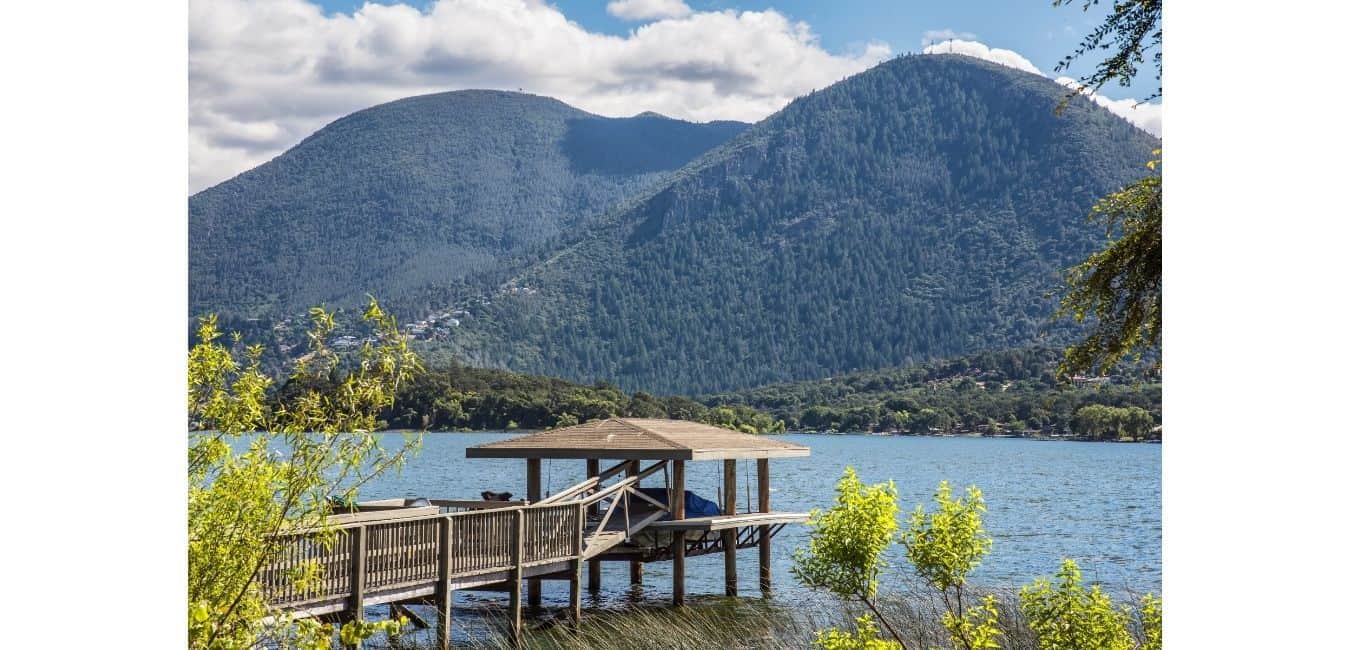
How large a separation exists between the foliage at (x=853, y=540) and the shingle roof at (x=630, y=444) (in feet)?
27.8

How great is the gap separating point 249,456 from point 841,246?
107425 mm

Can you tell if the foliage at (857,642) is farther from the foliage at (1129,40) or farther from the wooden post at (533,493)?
the wooden post at (533,493)

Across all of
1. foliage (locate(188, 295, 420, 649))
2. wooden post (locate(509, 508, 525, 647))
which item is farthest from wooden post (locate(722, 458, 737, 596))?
foliage (locate(188, 295, 420, 649))

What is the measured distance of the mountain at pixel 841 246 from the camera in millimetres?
92750

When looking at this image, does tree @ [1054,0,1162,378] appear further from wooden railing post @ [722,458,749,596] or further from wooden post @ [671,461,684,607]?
wooden railing post @ [722,458,749,596]

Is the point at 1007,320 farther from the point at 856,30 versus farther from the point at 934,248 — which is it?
the point at 856,30

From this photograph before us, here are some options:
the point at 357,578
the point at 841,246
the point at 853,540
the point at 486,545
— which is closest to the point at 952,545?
the point at 853,540

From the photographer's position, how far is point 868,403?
256 ft

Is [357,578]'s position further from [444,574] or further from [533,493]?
[533,493]

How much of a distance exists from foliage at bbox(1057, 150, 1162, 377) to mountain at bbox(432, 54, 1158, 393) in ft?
220
